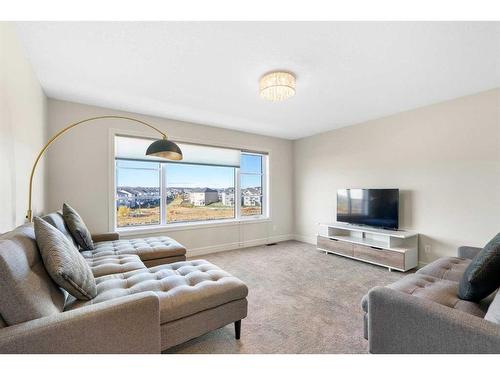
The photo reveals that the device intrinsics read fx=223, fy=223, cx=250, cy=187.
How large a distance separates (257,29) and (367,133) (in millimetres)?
3073

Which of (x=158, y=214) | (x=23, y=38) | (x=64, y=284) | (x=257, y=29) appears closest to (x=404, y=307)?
(x=64, y=284)

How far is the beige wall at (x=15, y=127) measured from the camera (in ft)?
5.04

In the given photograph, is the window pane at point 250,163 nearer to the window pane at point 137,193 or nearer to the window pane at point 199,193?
the window pane at point 199,193

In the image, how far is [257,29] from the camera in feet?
5.57

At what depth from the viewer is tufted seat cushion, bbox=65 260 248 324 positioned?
1387mm

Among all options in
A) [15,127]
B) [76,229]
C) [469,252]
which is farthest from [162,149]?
[469,252]

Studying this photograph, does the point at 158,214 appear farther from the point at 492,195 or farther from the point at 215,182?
the point at 492,195

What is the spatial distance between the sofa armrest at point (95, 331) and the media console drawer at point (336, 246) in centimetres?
336

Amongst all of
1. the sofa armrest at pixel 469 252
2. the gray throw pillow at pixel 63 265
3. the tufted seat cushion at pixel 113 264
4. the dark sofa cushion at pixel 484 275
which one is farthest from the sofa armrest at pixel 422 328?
the tufted seat cushion at pixel 113 264

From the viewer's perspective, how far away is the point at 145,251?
8.04 ft

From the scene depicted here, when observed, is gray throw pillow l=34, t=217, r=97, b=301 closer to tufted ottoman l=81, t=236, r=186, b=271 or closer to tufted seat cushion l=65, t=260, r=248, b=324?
tufted seat cushion l=65, t=260, r=248, b=324

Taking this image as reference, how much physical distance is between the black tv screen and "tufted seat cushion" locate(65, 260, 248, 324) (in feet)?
9.56

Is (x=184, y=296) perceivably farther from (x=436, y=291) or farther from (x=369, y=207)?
(x=369, y=207)
